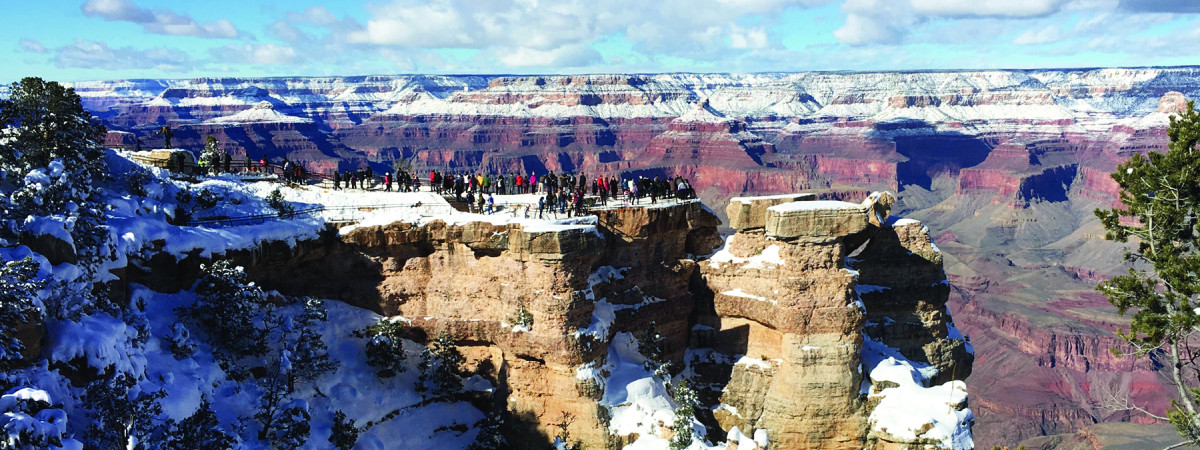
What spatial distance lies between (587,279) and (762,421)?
1171cm

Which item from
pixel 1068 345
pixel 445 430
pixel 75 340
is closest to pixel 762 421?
pixel 445 430

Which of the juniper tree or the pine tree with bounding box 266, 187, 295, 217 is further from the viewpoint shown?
the pine tree with bounding box 266, 187, 295, 217

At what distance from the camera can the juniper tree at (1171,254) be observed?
27.3 meters

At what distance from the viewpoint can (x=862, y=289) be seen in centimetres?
4853

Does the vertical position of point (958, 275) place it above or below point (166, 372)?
below

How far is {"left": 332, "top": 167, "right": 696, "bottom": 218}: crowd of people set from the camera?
42281 millimetres

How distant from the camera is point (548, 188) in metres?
42.8

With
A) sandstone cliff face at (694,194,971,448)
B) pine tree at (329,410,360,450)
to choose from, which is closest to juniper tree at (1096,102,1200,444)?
sandstone cliff face at (694,194,971,448)

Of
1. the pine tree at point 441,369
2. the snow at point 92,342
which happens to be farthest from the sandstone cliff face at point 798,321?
the snow at point 92,342

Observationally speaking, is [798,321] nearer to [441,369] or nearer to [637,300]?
[637,300]

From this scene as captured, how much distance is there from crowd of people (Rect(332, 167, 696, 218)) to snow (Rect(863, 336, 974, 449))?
560 inches

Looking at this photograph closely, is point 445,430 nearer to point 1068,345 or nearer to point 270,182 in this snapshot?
point 270,182

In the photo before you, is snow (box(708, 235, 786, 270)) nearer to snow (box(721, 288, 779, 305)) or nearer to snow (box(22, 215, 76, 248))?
snow (box(721, 288, 779, 305))

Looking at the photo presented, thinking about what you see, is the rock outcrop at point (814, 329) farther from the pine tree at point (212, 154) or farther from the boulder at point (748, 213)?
the pine tree at point (212, 154)
